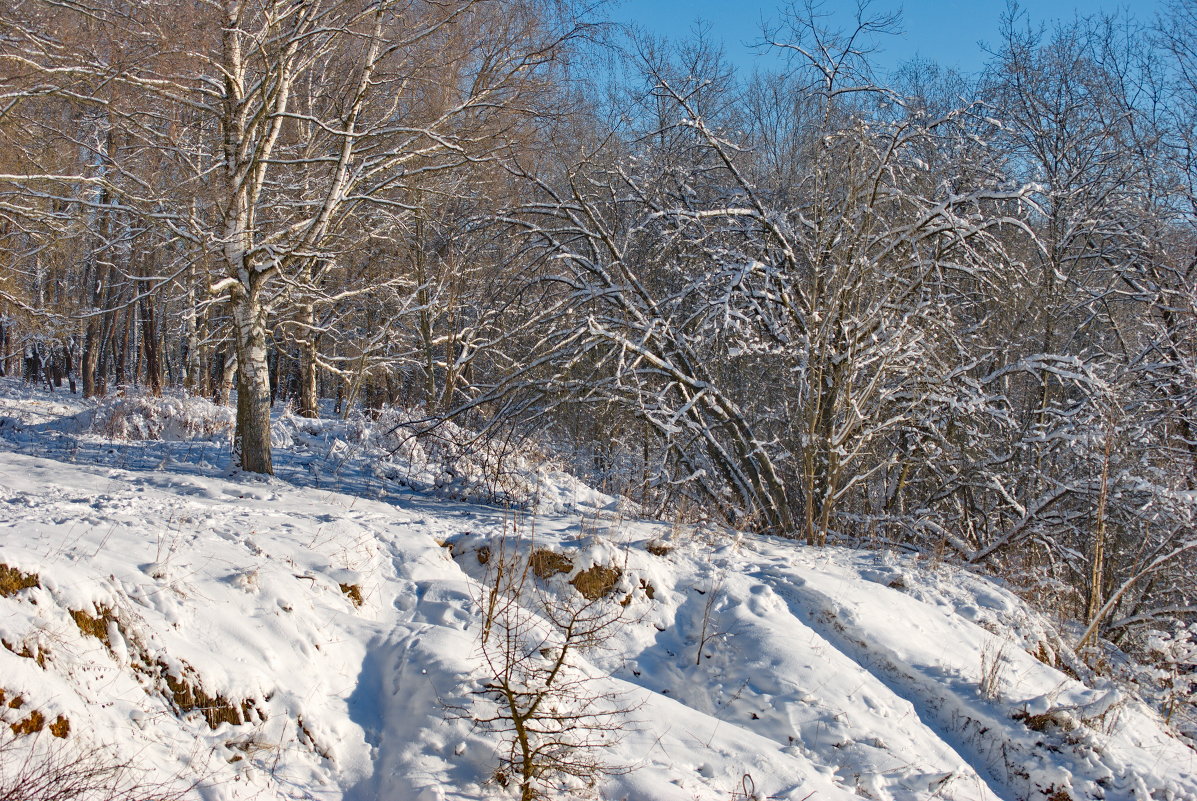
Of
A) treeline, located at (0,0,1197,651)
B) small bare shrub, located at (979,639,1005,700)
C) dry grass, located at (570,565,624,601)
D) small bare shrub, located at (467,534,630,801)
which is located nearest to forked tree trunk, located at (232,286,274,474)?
treeline, located at (0,0,1197,651)

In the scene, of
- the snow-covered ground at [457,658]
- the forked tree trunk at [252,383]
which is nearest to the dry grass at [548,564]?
the snow-covered ground at [457,658]

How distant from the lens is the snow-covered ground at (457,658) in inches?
143

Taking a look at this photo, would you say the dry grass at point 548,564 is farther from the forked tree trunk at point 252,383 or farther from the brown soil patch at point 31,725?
the forked tree trunk at point 252,383

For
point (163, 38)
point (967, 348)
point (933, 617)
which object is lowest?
point (933, 617)

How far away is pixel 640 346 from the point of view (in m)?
8.80

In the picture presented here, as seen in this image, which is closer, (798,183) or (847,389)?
(847,389)

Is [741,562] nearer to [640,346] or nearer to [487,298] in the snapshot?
[640,346]

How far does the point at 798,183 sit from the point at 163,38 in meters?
7.52

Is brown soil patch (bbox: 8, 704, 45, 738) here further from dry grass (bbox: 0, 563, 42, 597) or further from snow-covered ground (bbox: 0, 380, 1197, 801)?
dry grass (bbox: 0, 563, 42, 597)

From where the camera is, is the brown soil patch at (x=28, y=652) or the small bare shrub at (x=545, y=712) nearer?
the brown soil patch at (x=28, y=652)

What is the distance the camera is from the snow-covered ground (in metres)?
A: 3.64

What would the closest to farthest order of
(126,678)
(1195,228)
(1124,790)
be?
1. (126,678)
2. (1124,790)
3. (1195,228)

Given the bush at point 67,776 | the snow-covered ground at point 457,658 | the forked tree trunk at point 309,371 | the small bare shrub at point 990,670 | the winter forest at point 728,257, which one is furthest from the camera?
the forked tree trunk at point 309,371

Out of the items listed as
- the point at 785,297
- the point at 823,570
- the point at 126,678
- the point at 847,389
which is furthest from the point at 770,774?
the point at 785,297
